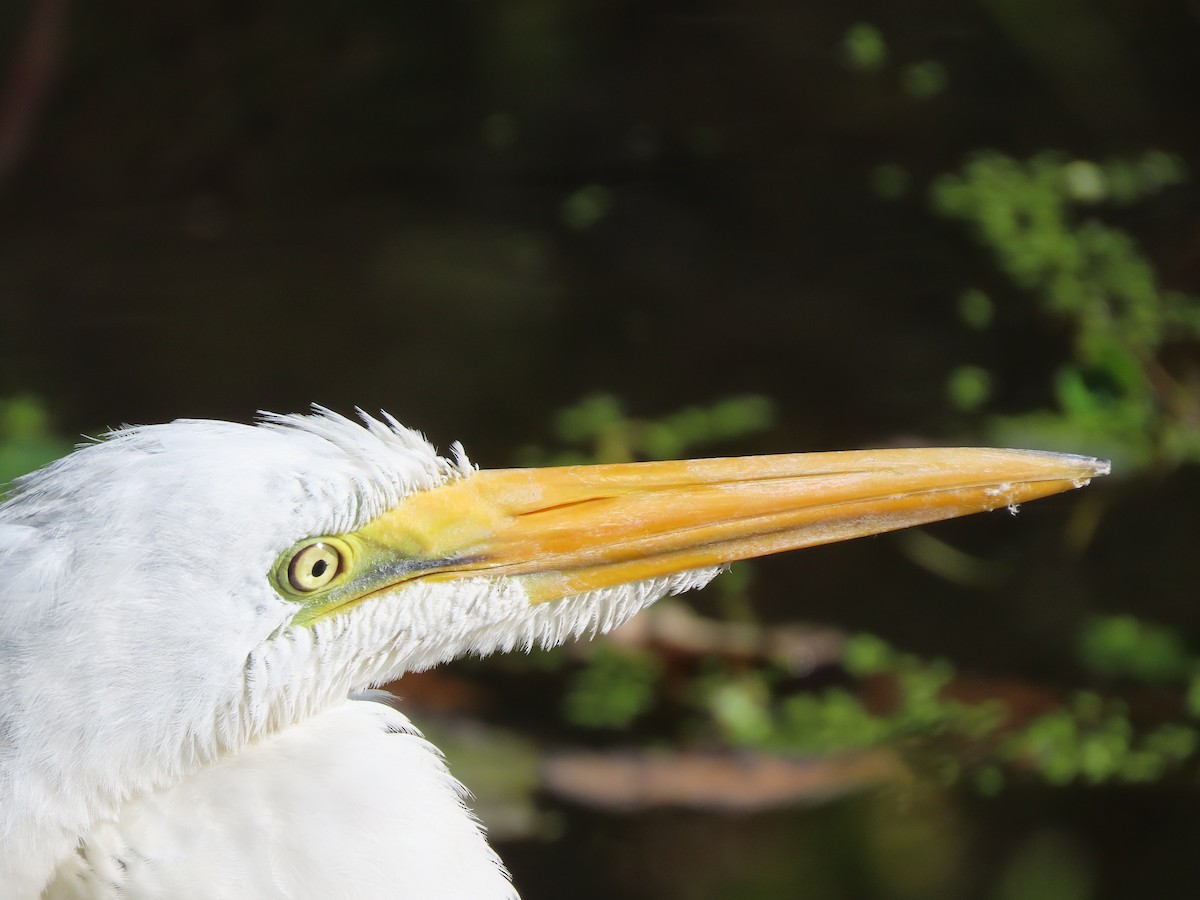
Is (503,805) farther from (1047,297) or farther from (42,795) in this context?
(1047,297)

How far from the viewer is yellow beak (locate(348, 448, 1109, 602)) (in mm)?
1133

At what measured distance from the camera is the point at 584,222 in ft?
9.91

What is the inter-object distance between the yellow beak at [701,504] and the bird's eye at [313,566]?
12 centimetres

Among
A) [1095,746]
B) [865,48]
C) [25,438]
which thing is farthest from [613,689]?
[865,48]

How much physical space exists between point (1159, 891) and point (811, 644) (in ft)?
2.48

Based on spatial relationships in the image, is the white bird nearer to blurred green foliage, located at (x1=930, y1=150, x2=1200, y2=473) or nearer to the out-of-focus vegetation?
blurred green foliage, located at (x1=930, y1=150, x2=1200, y2=473)

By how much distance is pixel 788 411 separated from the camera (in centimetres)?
269

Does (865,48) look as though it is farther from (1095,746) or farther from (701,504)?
(701,504)

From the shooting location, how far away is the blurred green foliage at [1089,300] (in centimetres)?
255

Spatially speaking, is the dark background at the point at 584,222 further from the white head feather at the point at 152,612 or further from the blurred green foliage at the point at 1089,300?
the white head feather at the point at 152,612

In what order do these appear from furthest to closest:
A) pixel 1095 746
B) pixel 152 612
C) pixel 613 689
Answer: pixel 613 689, pixel 1095 746, pixel 152 612

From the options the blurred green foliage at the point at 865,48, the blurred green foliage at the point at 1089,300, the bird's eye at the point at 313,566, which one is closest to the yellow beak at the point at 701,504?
the bird's eye at the point at 313,566

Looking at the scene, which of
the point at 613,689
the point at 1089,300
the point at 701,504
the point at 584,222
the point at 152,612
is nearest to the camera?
the point at 152,612

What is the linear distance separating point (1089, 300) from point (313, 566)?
2232mm
